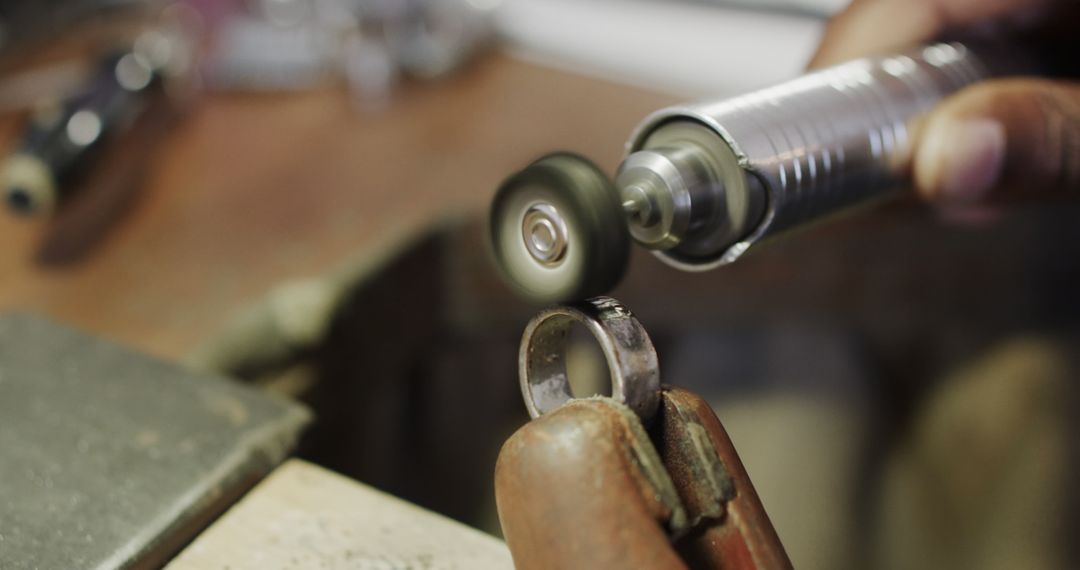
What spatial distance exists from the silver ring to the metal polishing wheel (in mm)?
11

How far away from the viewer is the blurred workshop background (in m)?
0.76

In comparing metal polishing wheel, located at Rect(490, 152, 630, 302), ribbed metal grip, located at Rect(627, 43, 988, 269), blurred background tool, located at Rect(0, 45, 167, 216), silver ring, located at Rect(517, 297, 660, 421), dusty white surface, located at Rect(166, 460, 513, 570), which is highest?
ribbed metal grip, located at Rect(627, 43, 988, 269)

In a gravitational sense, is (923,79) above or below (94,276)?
above

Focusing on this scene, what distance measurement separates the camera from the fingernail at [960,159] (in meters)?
0.48

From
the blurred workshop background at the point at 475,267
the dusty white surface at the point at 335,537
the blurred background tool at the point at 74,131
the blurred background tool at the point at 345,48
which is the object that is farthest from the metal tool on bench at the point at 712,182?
the blurred background tool at the point at 345,48

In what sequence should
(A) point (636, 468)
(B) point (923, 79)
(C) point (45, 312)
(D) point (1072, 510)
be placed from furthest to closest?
(D) point (1072, 510) → (C) point (45, 312) → (B) point (923, 79) → (A) point (636, 468)

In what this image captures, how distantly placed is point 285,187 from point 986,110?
64 centimetres

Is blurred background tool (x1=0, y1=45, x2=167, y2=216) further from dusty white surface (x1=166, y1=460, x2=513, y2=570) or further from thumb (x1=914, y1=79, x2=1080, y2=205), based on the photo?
thumb (x1=914, y1=79, x2=1080, y2=205)

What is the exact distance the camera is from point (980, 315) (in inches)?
39.1

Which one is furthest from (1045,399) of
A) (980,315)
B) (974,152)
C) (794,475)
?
(974,152)

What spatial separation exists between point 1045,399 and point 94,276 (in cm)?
98

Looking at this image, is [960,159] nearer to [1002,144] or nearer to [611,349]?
[1002,144]

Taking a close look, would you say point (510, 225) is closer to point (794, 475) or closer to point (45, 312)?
point (45, 312)

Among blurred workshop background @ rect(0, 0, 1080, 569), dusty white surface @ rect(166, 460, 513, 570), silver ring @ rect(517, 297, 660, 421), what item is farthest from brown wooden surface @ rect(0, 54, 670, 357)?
silver ring @ rect(517, 297, 660, 421)
